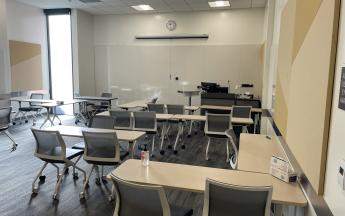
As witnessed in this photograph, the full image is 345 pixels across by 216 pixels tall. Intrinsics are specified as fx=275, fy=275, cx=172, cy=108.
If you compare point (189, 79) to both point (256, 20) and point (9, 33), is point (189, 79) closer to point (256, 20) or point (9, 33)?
point (256, 20)

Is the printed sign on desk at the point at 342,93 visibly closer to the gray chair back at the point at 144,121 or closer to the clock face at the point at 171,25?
the gray chair back at the point at 144,121

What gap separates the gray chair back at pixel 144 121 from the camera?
520cm

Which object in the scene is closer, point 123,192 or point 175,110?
point 123,192

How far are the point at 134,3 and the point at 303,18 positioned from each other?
703 cm

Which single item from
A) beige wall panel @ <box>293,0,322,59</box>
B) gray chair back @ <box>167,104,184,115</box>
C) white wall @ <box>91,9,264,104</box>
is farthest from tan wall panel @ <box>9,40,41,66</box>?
beige wall panel @ <box>293,0,322,59</box>

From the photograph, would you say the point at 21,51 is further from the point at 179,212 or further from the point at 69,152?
the point at 179,212

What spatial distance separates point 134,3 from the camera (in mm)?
8477

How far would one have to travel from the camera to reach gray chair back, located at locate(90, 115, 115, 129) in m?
4.36

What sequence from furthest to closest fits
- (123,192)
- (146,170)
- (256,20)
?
1. (256,20)
2. (146,170)
3. (123,192)

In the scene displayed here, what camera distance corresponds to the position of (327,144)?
156 centimetres

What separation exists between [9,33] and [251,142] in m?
7.76

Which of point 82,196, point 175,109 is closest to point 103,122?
point 82,196

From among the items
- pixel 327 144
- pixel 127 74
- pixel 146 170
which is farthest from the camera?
pixel 127 74

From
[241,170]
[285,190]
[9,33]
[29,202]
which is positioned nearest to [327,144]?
[285,190]
